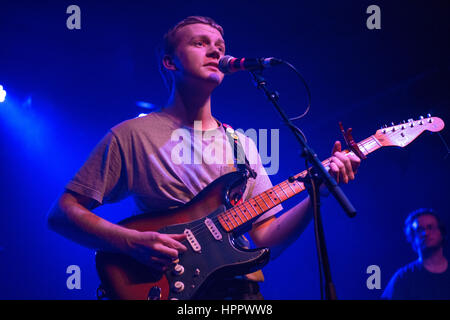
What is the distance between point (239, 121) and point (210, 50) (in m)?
2.55

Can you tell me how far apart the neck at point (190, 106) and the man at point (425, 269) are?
3.08 meters

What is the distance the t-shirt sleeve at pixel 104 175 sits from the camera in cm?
215

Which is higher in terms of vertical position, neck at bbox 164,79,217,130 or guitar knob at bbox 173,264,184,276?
neck at bbox 164,79,217,130

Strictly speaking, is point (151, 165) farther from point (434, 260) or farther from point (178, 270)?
point (434, 260)

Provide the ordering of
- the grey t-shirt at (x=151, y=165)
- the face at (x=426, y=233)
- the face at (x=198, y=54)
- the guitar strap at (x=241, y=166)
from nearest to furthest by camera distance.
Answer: the guitar strap at (x=241, y=166)
the grey t-shirt at (x=151, y=165)
the face at (x=198, y=54)
the face at (x=426, y=233)

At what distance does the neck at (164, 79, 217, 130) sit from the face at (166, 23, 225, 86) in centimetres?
8

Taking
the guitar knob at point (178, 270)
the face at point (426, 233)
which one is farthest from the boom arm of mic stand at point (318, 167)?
the face at point (426, 233)

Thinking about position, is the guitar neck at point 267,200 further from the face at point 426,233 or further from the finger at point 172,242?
Answer: the face at point 426,233

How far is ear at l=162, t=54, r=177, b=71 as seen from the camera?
8.56 ft

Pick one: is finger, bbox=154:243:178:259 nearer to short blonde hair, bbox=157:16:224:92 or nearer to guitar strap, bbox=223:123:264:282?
guitar strap, bbox=223:123:264:282

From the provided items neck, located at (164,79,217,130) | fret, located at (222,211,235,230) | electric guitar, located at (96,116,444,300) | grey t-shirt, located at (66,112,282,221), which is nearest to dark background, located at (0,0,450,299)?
neck, located at (164,79,217,130)

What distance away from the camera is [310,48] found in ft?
15.9

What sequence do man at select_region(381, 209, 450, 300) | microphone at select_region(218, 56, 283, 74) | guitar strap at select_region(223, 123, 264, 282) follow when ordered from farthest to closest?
1. man at select_region(381, 209, 450, 300)
2. guitar strap at select_region(223, 123, 264, 282)
3. microphone at select_region(218, 56, 283, 74)

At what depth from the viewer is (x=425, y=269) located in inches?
168
